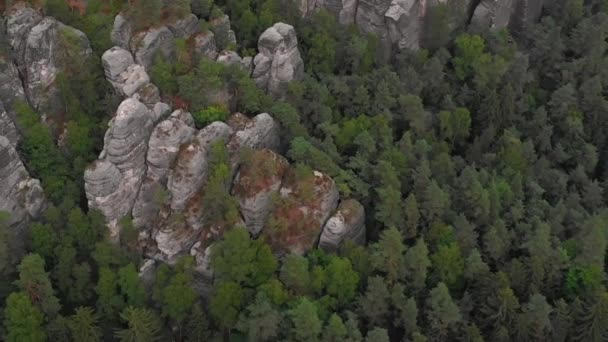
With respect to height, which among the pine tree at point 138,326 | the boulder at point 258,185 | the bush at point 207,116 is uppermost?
the bush at point 207,116

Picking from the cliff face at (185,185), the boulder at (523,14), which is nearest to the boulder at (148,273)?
the cliff face at (185,185)

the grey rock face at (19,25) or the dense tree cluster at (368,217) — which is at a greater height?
the grey rock face at (19,25)

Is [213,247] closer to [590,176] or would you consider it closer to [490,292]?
[490,292]

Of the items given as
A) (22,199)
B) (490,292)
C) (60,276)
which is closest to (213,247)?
(60,276)

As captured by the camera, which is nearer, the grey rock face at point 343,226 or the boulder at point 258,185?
the boulder at point 258,185

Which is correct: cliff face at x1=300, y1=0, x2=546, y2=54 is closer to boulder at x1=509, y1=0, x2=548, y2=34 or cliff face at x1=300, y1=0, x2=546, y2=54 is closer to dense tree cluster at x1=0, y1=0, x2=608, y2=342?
dense tree cluster at x1=0, y1=0, x2=608, y2=342

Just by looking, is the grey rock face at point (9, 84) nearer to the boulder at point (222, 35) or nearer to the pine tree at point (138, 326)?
the boulder at point (222, 35)

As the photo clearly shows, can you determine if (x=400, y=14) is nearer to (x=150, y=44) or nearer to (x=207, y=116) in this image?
(x=207, y=116)

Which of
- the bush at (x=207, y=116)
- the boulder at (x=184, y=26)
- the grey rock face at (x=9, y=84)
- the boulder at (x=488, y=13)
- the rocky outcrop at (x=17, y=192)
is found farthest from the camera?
the boulder at (x=488, y=13)
